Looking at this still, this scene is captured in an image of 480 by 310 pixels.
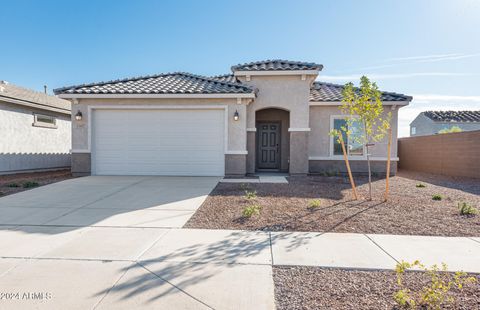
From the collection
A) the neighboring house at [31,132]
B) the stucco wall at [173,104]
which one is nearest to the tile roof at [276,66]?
the stucco wall at [173,104]

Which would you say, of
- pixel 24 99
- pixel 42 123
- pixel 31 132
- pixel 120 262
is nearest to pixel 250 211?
pixel 120 262

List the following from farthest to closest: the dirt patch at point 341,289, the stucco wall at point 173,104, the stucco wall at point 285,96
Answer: the stucco wall at point 285,96 < the stucco wall at point 173,104 < the dirt patch at point 341,289

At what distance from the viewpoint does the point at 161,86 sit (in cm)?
1094

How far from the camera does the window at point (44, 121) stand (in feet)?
43.1

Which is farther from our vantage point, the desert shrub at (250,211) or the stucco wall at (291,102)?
the stucco wall at (291,102)

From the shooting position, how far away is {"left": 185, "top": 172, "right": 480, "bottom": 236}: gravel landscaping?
15.2 ft

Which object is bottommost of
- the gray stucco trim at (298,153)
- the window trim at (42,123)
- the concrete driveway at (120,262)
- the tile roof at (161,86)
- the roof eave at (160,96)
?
the concrete driveway at (120,262)

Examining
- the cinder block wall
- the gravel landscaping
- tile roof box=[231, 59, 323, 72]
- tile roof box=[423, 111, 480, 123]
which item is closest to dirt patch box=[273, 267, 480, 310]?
the gravel landscaping

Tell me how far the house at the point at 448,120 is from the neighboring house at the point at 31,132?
36.3 m

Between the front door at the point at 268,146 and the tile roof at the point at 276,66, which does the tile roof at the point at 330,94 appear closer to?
the tile roof at the point at 276,66

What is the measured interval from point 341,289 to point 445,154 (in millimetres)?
14377

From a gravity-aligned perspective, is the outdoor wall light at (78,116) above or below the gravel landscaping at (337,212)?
above

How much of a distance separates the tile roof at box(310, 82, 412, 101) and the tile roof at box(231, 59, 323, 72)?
5.28 ft

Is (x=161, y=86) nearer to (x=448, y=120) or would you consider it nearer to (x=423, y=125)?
(x=448, y=120)
